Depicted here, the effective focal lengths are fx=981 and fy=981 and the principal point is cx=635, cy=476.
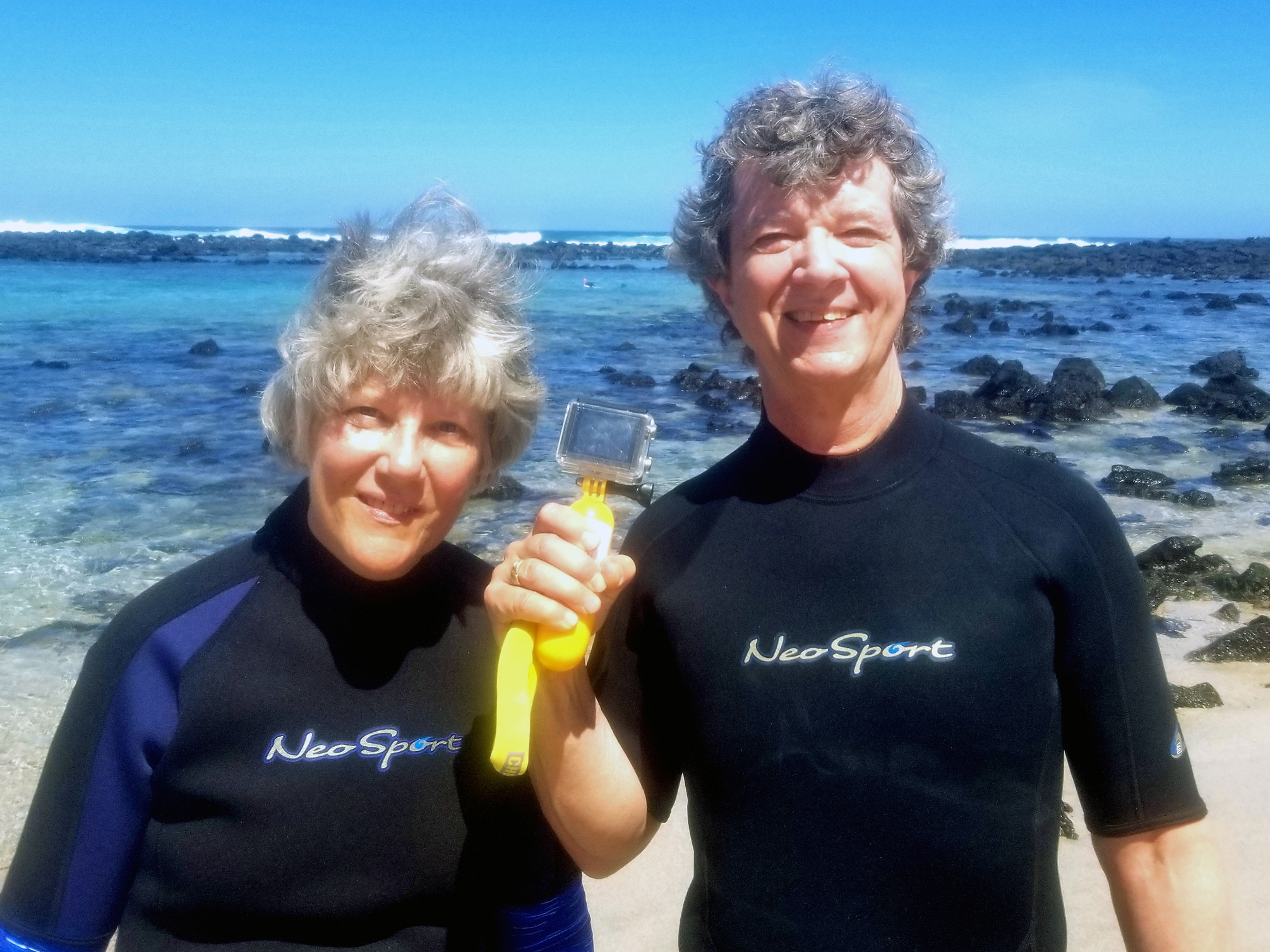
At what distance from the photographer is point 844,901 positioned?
192cm

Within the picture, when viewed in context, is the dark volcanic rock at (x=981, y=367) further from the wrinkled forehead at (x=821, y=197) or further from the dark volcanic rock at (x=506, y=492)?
the wrinkled forehead at (x=821, y=197)

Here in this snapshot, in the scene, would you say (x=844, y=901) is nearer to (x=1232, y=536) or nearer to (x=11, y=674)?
(x=11, y=674)

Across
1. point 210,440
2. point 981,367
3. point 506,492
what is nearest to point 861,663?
point 506,492

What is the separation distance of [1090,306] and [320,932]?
120 ft

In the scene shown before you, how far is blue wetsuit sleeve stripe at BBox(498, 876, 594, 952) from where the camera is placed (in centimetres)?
212

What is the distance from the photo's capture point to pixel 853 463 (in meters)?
2.13

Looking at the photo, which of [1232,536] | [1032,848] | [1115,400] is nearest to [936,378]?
[1115,400]

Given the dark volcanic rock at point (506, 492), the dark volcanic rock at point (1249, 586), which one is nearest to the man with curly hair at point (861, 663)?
the dark volcanic rock at point (1249, 586)

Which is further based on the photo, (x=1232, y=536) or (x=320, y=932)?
(x=1232, y=536)

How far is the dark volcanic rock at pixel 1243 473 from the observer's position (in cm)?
1030

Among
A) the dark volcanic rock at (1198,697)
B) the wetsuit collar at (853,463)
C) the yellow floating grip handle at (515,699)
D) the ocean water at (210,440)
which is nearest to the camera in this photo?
the yellow floating grip handle at (515,699)

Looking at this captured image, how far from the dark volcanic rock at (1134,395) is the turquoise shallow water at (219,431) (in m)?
0.42

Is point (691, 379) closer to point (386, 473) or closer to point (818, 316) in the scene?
point (818, 316)

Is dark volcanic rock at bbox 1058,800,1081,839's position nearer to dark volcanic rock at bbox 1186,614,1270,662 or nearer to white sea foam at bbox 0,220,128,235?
dark volcanic rock at bbox 1186,614,1270,662
